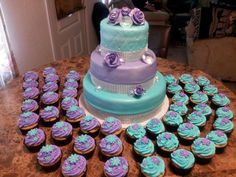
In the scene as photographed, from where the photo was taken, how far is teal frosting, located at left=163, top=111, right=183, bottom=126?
1471mm

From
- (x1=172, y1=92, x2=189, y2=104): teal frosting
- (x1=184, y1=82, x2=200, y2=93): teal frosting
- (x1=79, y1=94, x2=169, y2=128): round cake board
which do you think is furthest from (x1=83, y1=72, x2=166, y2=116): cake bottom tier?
(x1=184, y1=82, x2=200, y2=93): teal frosting

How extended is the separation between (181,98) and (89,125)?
25.5 inches

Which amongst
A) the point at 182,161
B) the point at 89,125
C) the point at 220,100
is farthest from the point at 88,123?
the point at 220,100

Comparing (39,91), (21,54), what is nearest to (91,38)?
(21,54)

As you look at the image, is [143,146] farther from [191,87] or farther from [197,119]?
[191,87]

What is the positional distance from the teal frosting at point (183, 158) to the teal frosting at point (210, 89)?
0.63 meters

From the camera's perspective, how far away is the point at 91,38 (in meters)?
4.16

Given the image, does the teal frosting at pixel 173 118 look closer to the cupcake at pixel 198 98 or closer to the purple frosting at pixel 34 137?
the cupcake at pixel 198 98

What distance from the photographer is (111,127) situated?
142cm

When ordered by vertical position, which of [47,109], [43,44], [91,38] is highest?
[47,109]

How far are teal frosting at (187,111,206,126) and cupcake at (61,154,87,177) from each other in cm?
66

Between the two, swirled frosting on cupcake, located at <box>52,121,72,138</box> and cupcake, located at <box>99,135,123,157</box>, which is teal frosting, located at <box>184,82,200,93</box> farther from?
A: swirled frosting on cupcake, located at <box>52,121,72,138</box>

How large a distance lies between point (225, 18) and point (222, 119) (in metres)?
2.36

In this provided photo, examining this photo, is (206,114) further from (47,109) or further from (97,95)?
(47,109)
